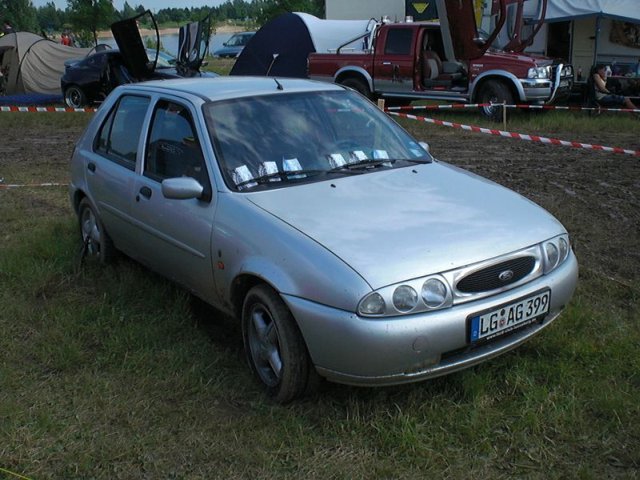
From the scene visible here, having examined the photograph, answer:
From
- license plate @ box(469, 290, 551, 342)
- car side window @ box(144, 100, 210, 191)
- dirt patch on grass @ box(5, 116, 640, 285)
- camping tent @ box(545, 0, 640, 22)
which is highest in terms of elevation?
camping tent @ box(545, 0, 640, 22)

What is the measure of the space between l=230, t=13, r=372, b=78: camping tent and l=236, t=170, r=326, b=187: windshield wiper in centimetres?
1240

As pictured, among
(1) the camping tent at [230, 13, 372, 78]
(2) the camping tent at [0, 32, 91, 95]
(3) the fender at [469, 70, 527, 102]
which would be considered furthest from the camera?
(2) the camping tent at [0, 32, 91, 95]

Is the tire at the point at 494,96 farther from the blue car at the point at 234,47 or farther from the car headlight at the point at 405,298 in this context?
the blue car at the point at 234,47

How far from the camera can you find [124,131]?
5.11m

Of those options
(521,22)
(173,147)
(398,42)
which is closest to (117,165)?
(173,147)

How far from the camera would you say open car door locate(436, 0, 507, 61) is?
12.1 metres

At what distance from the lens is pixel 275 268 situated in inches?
133

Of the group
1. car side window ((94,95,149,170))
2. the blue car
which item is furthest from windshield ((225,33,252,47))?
car side window ((94,95,149,170))

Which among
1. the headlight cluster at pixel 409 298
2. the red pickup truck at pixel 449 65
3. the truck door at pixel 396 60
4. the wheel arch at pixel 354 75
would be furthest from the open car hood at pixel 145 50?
the headlight cluster at pixel 409 298

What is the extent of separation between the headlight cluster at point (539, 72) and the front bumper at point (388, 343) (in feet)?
33.2

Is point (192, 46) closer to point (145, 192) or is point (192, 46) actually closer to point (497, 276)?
point (145, 192)

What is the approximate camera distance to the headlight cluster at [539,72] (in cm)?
1253

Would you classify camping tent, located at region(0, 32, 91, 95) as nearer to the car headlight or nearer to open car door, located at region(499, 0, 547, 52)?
open car door, located at region(499, 0, 547, 52)

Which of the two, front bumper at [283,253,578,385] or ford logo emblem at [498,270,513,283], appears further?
ford logo emblem at [498,270,513,283]
